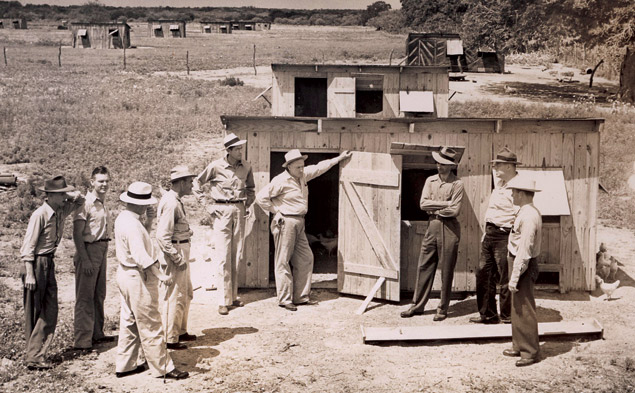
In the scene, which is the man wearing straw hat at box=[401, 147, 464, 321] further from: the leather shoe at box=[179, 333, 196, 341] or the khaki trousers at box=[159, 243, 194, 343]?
the khaki trousers at box=[159, 243, 194, 343]

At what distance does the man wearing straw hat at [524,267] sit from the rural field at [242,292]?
0.32 m

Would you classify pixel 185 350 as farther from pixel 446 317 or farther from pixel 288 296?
pixel 446 317

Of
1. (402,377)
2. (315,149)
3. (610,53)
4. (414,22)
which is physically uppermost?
(414,22)

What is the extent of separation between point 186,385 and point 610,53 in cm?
2486

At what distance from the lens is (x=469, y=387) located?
806cm

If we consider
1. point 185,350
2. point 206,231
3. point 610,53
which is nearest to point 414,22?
point 610,53

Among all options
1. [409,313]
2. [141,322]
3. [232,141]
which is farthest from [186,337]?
[409,313]

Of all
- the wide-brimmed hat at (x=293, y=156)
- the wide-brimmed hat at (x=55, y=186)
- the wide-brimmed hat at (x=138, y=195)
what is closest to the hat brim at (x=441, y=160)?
the wide-brimmed hat at (x=293, y=156)

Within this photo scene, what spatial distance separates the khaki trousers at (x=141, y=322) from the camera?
25.9 feet

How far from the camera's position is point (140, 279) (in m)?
7.90

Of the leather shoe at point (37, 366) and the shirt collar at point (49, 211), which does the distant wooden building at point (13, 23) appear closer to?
the shirt collar at point (49, 211)

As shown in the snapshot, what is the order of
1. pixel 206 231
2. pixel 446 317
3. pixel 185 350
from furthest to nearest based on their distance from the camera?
1. pixel 206 231
2. pixel 446 317
3. pixel 185 350

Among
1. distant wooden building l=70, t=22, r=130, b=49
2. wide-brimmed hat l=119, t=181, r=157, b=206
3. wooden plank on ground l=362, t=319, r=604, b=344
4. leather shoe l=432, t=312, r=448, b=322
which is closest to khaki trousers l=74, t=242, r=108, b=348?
wide-brimmed hat l=119, t=181, r=157, b=206

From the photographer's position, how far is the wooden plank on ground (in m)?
9.39
